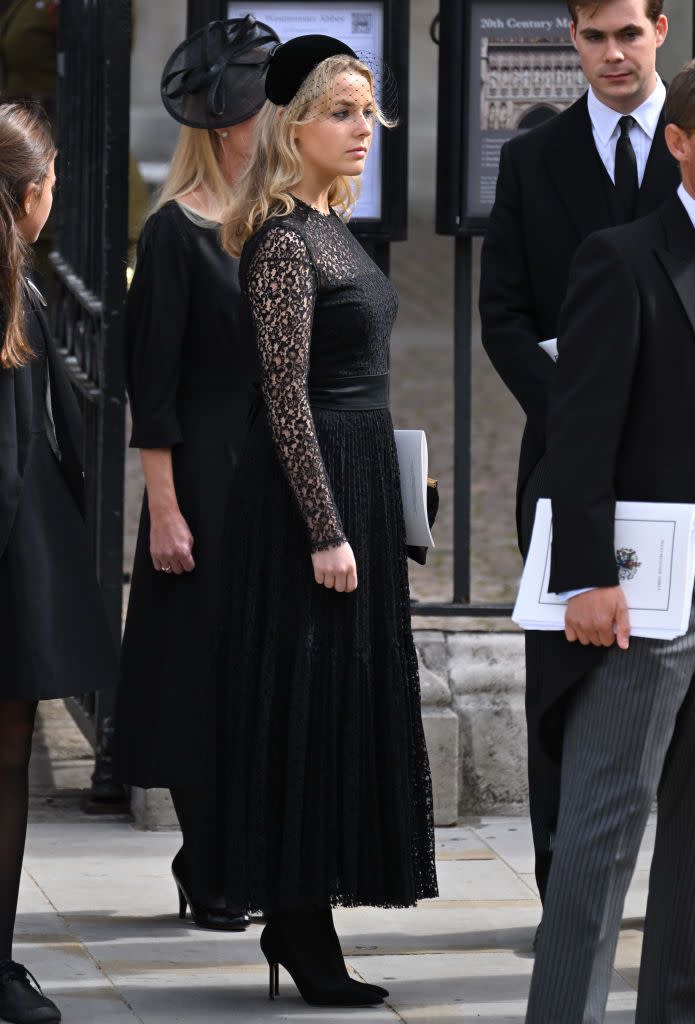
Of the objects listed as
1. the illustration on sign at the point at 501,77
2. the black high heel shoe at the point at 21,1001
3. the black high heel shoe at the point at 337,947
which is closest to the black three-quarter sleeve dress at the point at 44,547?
the black high heel shoe at the point at 21,1001

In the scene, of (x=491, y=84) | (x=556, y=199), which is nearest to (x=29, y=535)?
(x=556, y=199)

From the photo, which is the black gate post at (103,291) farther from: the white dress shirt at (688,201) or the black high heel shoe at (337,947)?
the white dress shirt at (688,201)

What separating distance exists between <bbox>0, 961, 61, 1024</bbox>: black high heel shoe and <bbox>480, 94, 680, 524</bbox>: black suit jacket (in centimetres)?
138

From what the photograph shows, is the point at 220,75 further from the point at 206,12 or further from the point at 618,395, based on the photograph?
the point at 618,395

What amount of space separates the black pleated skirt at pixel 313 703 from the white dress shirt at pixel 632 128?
715 mm

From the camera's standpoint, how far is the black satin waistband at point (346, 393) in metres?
3.75

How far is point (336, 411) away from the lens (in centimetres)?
376

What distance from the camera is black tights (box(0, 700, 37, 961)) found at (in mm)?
3738

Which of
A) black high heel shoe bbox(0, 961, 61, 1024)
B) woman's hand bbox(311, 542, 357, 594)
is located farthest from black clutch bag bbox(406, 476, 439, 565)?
black high heel shoe bbox(0, 961, 61, 1024)

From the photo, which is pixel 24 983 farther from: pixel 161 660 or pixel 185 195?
pixel 185 195

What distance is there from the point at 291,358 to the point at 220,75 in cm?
96

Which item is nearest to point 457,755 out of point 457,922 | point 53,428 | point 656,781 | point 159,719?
point 457,922

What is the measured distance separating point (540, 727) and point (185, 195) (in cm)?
164

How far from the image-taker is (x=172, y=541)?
4.29 meters
